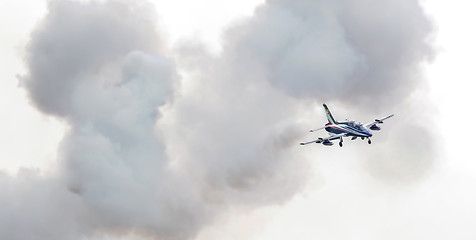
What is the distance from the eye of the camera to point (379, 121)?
180 meters

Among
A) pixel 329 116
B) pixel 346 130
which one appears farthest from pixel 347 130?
pixel 329 116

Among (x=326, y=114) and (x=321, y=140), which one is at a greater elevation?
(x=326, y=114)

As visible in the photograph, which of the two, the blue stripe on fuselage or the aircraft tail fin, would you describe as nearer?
the blue stripe on fuselage

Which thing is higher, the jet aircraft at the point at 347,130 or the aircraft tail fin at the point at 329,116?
the aircraft tail fin at the point at 329,116

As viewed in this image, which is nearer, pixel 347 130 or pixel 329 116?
pixel 347 130

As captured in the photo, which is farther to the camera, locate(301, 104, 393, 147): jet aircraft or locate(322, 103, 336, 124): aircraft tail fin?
locate(322, 103, 336, 124): aircraft tail fin

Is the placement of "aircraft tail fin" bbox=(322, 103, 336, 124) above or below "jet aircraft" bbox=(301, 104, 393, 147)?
above

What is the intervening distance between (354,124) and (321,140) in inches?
370

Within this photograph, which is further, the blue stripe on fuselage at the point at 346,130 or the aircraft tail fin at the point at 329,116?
the aircraft tail fin at the point at 329,116

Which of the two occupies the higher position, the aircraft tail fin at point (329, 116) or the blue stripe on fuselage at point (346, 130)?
the aircraft tail fin at point (329, 116)

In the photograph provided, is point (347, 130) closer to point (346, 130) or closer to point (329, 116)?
point (346, 130)

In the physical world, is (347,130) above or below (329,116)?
below

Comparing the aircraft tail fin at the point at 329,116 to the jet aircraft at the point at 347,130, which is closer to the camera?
the jet aircraft at the point at 347,130

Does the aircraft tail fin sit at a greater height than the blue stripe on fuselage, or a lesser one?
greater
